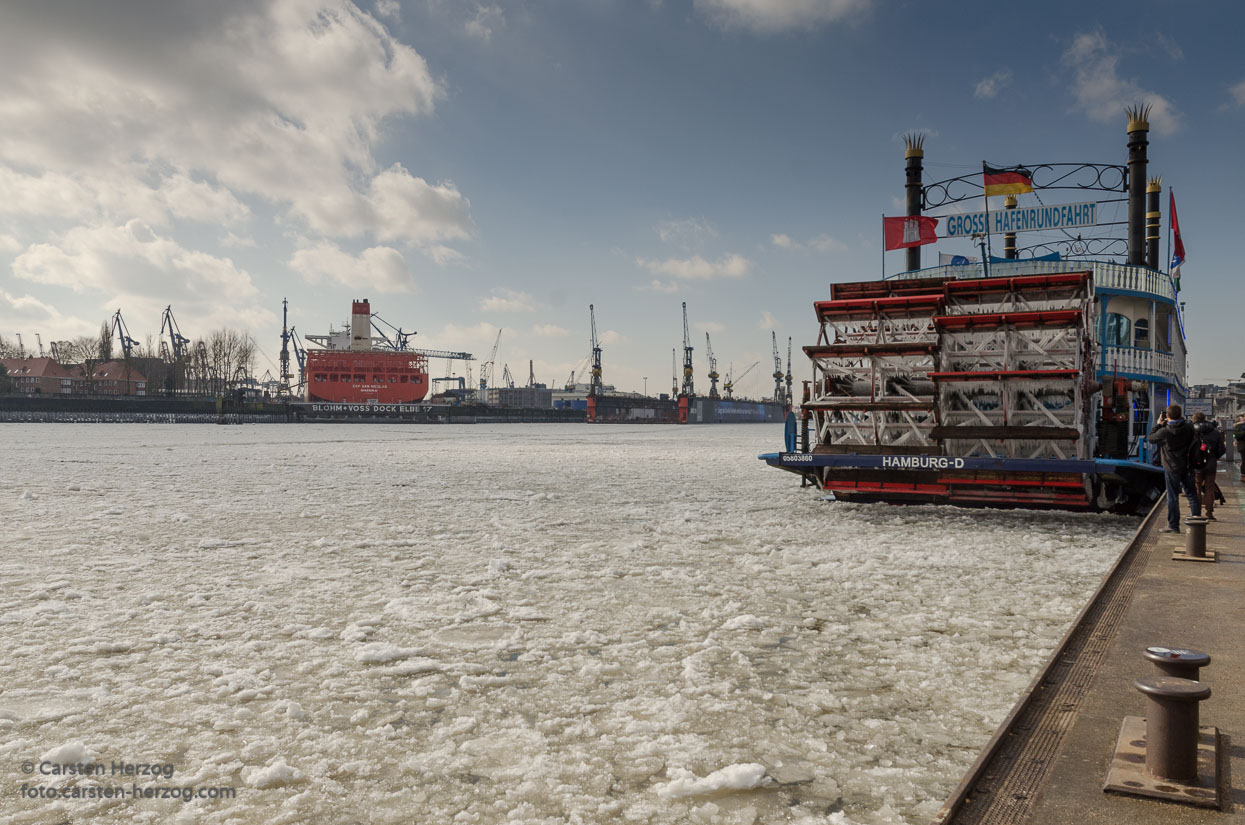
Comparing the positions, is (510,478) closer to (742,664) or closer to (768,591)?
(768,591)

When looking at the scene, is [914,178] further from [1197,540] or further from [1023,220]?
[1197,540]

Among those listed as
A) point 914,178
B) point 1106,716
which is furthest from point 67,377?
point 1106,716

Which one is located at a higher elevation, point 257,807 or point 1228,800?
point 1228,800

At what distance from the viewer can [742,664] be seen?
4766 millimetres

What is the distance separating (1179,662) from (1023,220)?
2173 cm

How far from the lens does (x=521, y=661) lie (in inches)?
190

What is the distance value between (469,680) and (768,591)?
10.3ft

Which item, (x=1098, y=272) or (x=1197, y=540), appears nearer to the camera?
(x=1197, y=540)

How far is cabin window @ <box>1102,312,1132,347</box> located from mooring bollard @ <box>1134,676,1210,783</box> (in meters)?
15.3

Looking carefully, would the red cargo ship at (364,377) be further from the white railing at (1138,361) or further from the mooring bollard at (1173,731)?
the mooring bollard at (1173,731)

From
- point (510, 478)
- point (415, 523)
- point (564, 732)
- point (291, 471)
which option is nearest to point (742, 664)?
point (564, 732)

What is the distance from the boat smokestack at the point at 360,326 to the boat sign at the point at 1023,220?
105 metres

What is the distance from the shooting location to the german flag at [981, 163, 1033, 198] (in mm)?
20688

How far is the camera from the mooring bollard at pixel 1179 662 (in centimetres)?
269
